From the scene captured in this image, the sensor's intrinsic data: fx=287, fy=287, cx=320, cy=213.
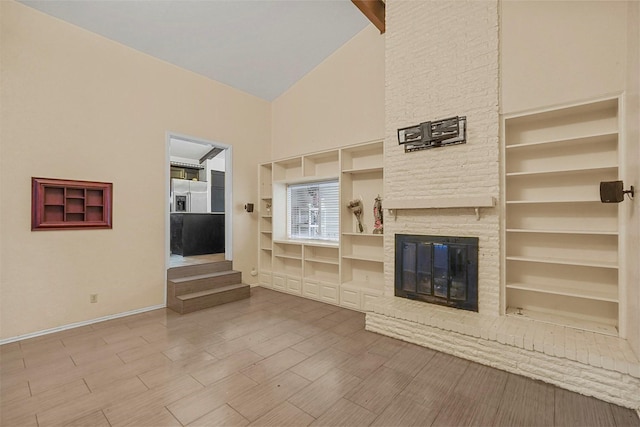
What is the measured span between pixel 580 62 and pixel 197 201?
29.4ft

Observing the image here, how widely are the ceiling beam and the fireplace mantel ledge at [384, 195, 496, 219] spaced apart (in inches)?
104

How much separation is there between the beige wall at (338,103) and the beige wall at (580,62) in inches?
69.9

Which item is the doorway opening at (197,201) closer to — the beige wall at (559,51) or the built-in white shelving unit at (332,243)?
the built-in white shelving unit at (332,243)

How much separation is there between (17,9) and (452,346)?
242 inches

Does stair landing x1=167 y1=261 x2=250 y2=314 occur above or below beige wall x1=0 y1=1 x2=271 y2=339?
below

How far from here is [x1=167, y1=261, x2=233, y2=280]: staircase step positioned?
4.59 metres

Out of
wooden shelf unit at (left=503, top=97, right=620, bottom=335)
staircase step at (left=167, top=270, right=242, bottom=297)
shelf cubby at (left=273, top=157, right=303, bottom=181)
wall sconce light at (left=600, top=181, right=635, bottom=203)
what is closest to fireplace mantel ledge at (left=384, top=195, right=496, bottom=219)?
wooden shelf unit at (left=503, top=97, right=620, bottom=335)

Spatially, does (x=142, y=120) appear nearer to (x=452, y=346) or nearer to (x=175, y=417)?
(x=175, y=417)

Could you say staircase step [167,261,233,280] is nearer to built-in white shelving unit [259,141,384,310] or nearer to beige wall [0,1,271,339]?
beige wall [0,1,271,339]

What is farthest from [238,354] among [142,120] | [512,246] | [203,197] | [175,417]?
[203,197]

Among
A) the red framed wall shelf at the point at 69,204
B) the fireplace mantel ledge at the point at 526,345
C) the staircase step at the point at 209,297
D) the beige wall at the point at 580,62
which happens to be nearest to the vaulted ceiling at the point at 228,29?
the red framed wall shelf at the point at 69,204

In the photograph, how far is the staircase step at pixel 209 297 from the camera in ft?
13.8

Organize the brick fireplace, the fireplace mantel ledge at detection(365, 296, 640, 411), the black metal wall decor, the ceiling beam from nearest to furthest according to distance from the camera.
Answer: the fireplace mantel ledge at detection(365, 296, 640, 411) < the brick fireplace < the black metal wall decor < the ceiling beam

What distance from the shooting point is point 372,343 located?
3.21 m
